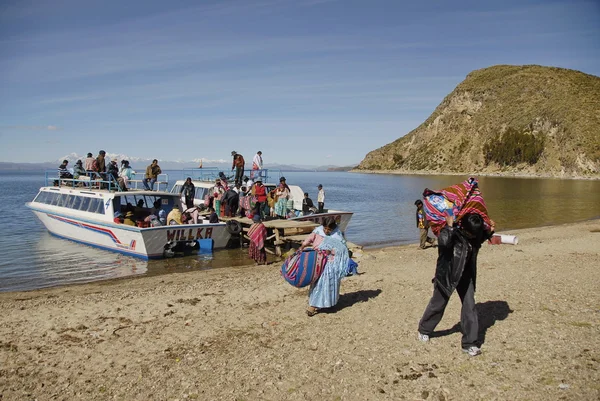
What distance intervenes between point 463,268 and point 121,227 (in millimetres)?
14347

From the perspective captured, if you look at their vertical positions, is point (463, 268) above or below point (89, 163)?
below

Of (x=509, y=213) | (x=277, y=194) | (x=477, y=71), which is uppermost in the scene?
(x=477, y=71)

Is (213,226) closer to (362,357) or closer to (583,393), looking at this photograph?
(362,357)

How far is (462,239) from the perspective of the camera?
19.9ft

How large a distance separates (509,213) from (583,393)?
102 ft

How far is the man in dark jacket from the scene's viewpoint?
6039 millimetres

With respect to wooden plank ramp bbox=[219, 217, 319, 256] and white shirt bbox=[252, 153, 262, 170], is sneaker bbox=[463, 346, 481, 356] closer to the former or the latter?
wooden plank ramp bbox=[219, 217, 319, 256]

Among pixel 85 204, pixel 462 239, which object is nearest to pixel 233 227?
pixel 85 204

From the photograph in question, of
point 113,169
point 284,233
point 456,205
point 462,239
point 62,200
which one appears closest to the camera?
point 462,239

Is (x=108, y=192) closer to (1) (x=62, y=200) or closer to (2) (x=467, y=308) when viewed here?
(1) (x=62, y=200)

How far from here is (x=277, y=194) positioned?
2084cm

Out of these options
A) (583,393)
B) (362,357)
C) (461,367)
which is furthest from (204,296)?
(583,393)

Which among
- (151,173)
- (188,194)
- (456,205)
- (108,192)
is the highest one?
(151,173)

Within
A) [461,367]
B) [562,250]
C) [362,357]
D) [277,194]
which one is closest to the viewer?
[461,367]
